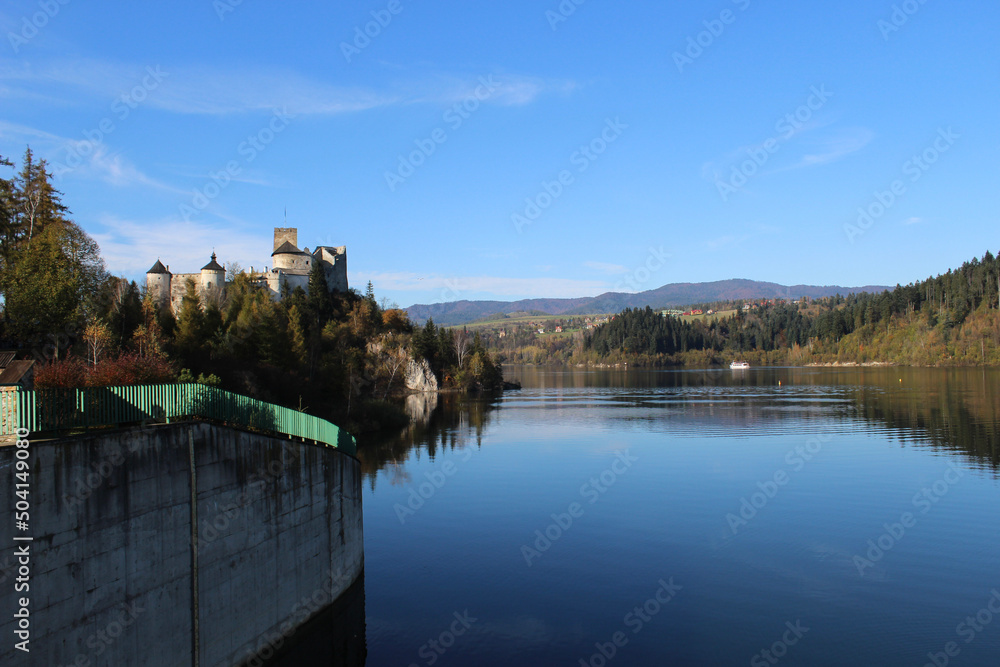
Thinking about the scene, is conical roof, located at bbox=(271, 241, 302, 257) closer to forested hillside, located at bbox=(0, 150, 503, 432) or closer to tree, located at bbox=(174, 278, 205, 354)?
forested hillside, located at bbox=(0, 150, 503, 432)

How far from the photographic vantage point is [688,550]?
81.7 ft

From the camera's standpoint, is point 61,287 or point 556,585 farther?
point 61,287

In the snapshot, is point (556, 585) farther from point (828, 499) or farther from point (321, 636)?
point (828, 499)

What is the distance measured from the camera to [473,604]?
66.7 ft

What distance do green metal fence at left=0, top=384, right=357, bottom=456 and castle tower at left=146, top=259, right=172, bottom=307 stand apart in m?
59.5

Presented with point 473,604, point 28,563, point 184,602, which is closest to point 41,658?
point 28,563

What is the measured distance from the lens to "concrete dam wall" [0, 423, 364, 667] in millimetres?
10625

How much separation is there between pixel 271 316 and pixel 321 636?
38162 mm

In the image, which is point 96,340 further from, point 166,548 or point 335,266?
point 335,266

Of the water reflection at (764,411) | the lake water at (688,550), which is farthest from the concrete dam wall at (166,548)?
the water reflection at (764,411)

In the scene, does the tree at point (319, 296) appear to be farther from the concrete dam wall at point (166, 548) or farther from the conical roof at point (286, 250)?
the concrete dam wall at point (166, 548)

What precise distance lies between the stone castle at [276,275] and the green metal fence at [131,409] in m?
53.1

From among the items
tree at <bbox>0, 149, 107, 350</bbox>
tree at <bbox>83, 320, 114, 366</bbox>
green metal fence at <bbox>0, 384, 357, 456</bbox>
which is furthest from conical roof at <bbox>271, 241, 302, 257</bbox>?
green metal fence at <bbox>0, 384, 357, 456</bbox>

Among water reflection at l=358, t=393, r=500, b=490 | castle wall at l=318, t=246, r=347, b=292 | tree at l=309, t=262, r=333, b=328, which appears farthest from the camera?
castle wall at l=318, t=246, r=347, b=292
